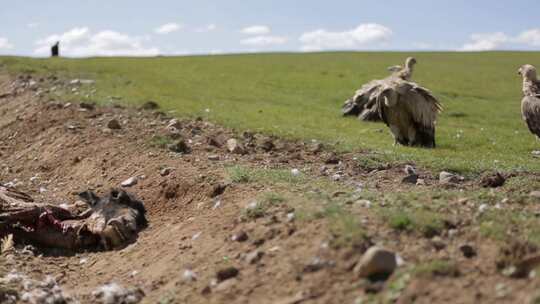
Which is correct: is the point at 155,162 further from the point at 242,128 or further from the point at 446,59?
the point at 446,59

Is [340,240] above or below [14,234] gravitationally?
above

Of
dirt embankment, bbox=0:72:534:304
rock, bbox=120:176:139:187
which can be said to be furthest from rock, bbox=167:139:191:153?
rock, bbox=120:176:139:187

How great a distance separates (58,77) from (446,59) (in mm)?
40530

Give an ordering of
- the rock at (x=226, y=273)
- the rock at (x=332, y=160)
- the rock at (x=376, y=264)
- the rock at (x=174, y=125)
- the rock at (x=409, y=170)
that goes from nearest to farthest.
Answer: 1. the rock at (x=376, y=264)
2. the rock at (x=226, y=273)
3. the rock at (x=409, y=170)
4. the rock at (x=332, y=160)
5. the rock at (x=174, y=125)

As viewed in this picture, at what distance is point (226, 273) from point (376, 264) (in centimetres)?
154

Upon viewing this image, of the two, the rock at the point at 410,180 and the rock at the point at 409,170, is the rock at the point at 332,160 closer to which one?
the rock at the point at 409,170

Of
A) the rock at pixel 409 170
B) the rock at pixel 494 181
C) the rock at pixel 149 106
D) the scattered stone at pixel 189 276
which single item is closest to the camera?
the scattered stone at pixel 189 276

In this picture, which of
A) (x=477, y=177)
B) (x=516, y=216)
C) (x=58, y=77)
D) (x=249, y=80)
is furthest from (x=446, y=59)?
(x=516, y=216)

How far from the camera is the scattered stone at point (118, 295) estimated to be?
693 centimetres

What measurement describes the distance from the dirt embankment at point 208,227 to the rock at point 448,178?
240mm

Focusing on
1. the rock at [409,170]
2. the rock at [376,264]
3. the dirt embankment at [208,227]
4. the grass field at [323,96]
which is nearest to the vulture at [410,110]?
the grass field at [323,96]

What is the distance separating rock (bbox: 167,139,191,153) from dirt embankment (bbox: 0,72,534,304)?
2 cm

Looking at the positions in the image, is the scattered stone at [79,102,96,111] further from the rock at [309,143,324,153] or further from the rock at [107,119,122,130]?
the rock at [309,143,324,153]

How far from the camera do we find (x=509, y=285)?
5.42 metres
